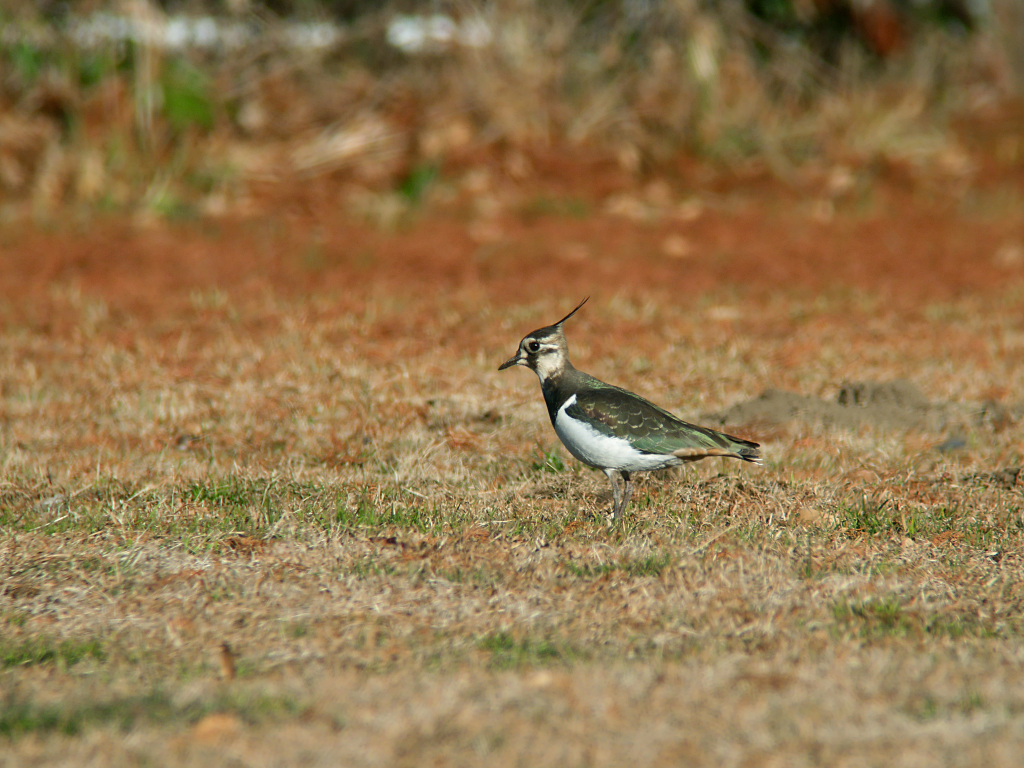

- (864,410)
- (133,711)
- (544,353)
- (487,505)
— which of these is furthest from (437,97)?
(133,711)

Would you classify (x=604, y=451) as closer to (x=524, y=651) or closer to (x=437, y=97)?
(x=524, y=651)

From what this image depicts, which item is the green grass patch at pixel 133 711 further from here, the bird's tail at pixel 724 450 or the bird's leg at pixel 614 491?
the bird's tail at pixel 724 450

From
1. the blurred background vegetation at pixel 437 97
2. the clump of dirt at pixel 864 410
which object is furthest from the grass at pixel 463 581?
the blurred background vegetation at pixel 437 97

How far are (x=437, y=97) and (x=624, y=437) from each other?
31.1 feet

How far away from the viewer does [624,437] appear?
4695mm

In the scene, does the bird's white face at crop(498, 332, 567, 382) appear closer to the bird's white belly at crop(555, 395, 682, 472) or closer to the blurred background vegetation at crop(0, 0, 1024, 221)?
the bird's white belly at crop(555, 395, 682, 472)

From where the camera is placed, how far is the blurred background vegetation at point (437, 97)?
12.0 m

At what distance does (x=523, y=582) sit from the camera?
4211 mm

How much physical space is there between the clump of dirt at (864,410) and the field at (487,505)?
23 mm

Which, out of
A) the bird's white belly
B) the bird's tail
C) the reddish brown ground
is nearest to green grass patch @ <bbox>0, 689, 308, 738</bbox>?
the bird's white belly

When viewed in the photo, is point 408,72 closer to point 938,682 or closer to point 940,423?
point 940,423

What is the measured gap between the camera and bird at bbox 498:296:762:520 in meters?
4.71

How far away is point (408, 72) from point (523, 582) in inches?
413

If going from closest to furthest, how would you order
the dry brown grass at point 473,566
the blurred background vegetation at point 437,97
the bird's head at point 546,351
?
1. the dry brown grass at point 473,566
2. the bird's head at point 546,351
3. the blurred background vegetation at point 437,97
